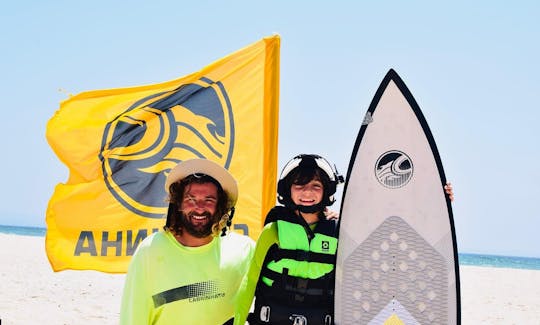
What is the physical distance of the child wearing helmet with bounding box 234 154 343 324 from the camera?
3756 mm

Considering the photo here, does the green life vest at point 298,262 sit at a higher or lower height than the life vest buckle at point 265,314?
higher

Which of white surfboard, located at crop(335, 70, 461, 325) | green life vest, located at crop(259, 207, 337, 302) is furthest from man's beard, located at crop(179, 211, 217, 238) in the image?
white surfboard, located at crop(335, 70, 461, 325)

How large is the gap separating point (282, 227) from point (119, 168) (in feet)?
11.3

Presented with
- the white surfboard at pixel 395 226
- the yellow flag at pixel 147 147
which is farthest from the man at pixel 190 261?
the yellow flag at pixel 147 147

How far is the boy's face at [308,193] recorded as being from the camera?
391cm

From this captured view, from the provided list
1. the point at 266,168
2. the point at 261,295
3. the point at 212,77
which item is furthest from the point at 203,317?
the point at 212,77

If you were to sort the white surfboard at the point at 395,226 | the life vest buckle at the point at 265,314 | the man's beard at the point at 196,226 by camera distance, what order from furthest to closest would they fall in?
the white surfboard at the point at 395,226 → the life vest buckle at the point at 265,314 → the man's beard at the point at 196,226

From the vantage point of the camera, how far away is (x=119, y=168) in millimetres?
6762

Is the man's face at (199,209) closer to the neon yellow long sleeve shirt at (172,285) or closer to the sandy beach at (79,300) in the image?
the neon yellow long sleeve shirt at (172,285)

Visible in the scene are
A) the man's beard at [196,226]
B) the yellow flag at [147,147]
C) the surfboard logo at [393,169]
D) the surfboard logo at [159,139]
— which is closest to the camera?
the man's beard at [196,226]

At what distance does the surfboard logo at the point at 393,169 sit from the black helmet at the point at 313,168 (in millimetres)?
728

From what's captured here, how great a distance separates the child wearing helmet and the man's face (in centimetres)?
42

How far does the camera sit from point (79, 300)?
35.4ft

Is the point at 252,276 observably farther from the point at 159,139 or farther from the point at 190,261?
the point at 159,139
